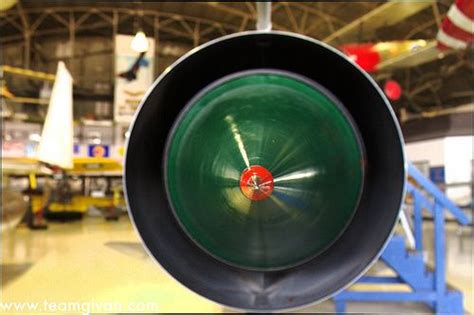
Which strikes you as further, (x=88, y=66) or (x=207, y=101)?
(x=88, y=66)

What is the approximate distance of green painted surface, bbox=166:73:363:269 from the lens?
625 mm

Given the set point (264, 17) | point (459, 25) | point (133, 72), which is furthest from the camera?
point (133, 72)

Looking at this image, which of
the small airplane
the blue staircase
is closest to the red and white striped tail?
the blue staircase

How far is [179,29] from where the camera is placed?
11.5m

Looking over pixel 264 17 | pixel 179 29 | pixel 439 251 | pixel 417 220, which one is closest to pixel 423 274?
pixel 439 251

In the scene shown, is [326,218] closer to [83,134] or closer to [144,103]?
[144,103]

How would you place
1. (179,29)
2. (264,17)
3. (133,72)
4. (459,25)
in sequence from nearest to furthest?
(264,17) < (459,25) < (133,72) < (179,29)

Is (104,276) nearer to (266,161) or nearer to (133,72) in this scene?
(266,161)

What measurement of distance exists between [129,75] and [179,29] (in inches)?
256

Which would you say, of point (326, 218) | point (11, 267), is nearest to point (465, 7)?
point (326, 218)

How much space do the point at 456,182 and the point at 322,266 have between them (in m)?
3.57

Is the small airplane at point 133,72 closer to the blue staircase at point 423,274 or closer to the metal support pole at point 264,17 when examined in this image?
the blue staircase at point 423,274

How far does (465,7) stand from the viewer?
207 centimetres

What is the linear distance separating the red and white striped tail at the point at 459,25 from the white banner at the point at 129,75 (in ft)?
12.0
